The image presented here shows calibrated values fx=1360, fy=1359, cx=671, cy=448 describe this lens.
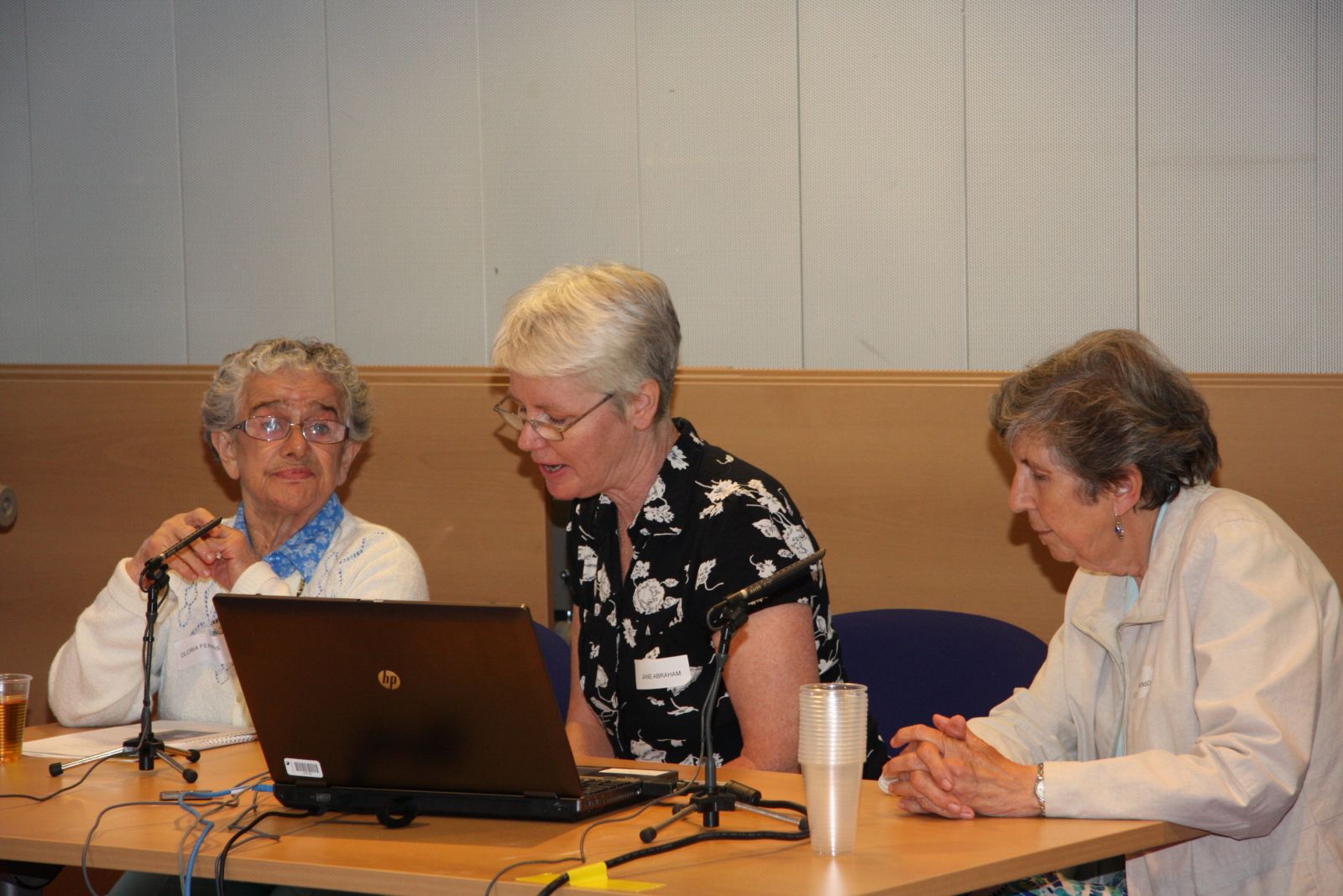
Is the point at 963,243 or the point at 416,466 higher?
the point at 963,243

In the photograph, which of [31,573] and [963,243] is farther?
[31,573]

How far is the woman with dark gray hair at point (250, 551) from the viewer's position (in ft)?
8.35

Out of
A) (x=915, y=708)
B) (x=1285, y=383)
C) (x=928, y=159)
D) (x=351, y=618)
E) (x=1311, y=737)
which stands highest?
(x=928, y=159)

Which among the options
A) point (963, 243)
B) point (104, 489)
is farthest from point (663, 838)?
point (104, 489)

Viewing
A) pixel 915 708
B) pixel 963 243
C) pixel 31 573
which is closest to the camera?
pixel 915 708

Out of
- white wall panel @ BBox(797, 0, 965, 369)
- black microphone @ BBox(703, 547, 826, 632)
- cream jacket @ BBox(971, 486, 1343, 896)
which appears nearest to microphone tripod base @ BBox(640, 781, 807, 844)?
black microphone @ BBox(703, 547, 826, 632)

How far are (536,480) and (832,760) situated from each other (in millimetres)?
2036

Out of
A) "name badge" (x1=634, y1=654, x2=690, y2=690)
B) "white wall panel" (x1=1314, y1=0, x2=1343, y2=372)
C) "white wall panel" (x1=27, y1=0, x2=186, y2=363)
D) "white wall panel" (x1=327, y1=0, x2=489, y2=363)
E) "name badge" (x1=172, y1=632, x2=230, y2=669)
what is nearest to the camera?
"name badge" (x1=634, y1=654, x2=690, y2=690)

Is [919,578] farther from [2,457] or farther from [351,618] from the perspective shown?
[2,457]

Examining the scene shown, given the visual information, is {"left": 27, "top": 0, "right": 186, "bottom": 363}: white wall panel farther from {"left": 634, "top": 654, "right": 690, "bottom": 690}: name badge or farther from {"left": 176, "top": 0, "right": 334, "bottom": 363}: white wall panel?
{"left": 634, "top": 654, "right": 690, "bottom": 690}: name badge

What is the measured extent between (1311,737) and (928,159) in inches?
70.9

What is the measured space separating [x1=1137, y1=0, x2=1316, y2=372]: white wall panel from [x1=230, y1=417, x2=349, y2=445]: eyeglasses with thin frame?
5.99 feet

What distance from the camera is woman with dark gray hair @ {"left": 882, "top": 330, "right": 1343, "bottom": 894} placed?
1743 millimetres

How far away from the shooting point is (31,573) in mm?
3832
